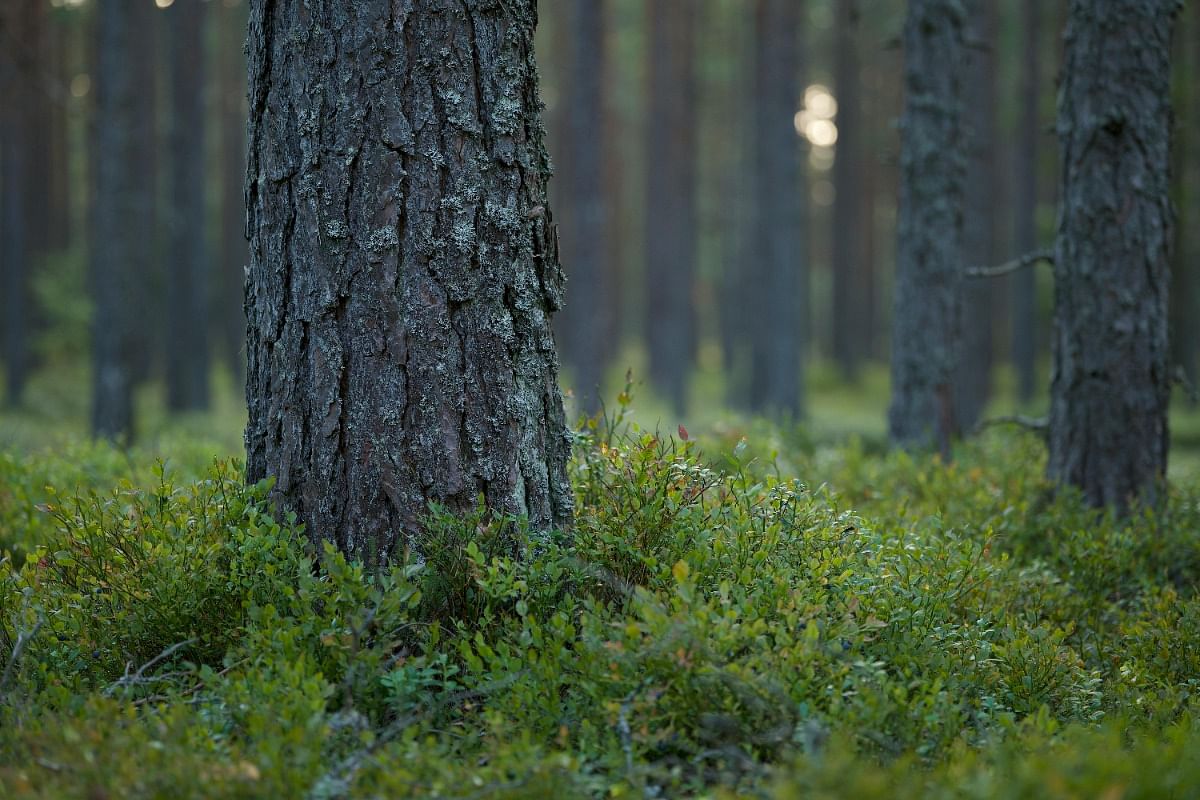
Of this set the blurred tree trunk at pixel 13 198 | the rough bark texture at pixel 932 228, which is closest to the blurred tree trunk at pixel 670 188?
the rough bark texture at pixel 932 228

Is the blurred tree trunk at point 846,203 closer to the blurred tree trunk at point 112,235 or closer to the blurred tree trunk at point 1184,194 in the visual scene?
the blurred tree trunk at point 1184,194

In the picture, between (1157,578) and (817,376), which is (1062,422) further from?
(817,376)

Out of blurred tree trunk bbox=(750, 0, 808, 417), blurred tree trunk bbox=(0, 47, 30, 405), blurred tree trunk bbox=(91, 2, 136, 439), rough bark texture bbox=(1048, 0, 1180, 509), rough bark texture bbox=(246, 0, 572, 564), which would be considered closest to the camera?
rough bark texture bbox=(246, 0, 572, 564)

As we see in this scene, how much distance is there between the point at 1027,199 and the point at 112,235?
19514 mm

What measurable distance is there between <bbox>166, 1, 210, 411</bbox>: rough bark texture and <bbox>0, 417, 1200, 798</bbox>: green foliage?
1684cm

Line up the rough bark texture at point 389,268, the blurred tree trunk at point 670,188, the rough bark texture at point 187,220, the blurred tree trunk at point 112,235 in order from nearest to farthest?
the rough bark texture at point 389,268 → the blurred tree trunk at point 112,235 → the rough bark texture at point 187,220 → the blurred tree trunk at point 670,188

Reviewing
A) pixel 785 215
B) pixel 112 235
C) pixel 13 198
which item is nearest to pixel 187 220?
pixel 13 198

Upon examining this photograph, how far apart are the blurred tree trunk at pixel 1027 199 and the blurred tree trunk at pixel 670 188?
8151mm

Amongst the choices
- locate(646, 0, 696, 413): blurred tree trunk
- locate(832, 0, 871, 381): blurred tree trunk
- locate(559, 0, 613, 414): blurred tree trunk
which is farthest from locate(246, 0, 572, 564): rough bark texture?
locate(832, 0, 871, 381): blurred tree trunk

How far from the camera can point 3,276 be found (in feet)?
78.1

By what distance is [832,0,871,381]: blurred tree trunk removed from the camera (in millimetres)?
25344

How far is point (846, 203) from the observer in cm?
2728

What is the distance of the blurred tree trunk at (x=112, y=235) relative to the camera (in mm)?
12195

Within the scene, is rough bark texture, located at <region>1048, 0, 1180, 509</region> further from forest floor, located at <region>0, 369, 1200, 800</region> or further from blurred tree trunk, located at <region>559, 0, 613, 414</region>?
blurred tree trunk, located at <region>559, 0, 613, 414</region>
